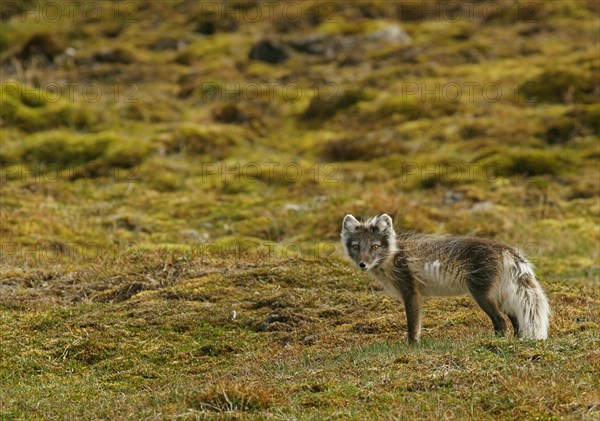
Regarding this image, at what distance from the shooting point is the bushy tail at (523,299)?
11.0 metres

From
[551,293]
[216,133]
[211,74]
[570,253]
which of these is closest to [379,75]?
[211,74]

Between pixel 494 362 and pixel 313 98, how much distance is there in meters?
29.3

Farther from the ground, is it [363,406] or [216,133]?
[363,406]

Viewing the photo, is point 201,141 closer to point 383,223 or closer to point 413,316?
point 383,223

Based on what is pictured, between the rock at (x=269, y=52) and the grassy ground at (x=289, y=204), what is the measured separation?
1.43ft

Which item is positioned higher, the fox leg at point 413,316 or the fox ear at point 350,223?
the fox ear at point 350,223

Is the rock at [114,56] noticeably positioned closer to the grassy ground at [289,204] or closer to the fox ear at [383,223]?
the grassy ground at [289,204]

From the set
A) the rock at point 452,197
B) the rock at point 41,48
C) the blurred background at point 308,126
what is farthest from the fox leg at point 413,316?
the rock at point 41,48

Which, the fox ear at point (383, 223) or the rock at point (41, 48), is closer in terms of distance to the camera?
the fox ear at point (383, 223)

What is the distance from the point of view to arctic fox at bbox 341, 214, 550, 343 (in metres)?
11.2

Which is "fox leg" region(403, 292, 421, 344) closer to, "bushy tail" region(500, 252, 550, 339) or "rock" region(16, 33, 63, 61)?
"bushy tail" region(500, 252, 550, 339)

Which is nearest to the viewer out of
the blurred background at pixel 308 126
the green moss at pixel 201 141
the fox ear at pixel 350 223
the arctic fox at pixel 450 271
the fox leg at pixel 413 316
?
the arctic fox at pixel 450 271

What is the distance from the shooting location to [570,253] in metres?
20.1

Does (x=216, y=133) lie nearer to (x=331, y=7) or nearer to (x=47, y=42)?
(x=47, y=42)
